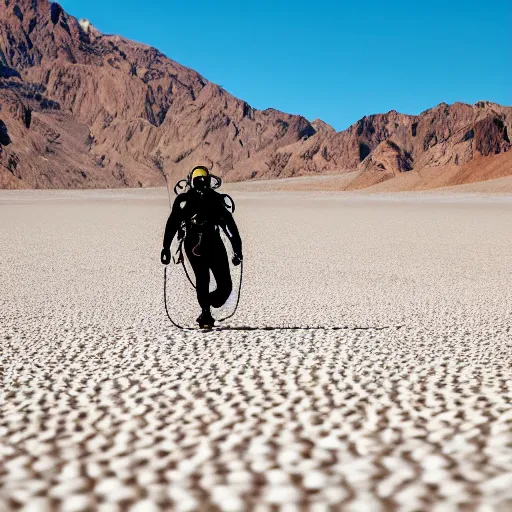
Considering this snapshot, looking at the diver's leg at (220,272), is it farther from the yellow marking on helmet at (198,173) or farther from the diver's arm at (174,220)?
the yellow marking on helmet at (198,173)

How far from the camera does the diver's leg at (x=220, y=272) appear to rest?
6.94 meters

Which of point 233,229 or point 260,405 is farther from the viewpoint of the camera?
point 233,229

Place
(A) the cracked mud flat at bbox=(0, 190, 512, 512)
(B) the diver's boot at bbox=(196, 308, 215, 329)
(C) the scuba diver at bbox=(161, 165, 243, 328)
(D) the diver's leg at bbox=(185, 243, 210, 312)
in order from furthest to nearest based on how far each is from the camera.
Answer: (B) the diver's boot at bbox=(196, 308, 215, 329) < (D) the diver's leg at bbox=(185, 243, 210, 312) < (C) the scuba diver at bbox=(161, 165, 243, 328) < (A) the cracked mud flat at bbox=(0, 190, 512, 512)

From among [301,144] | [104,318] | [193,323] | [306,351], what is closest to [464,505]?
[306,351]

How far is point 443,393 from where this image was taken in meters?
3.90

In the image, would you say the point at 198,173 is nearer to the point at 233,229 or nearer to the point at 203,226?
the point at 203,226

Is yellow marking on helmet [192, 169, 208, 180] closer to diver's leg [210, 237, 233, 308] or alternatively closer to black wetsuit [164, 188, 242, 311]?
black wetsuit [164, 188, 242, 311]

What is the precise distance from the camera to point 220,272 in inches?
278

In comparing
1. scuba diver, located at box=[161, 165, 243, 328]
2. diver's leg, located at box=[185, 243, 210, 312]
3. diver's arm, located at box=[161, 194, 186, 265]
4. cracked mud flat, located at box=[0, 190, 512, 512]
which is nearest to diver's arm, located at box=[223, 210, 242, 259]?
scuba diver, located at box=[161, 165, 243, 328]

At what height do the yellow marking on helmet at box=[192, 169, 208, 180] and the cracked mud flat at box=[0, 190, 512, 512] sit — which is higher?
the yellow marking on helmet at box=[192, 169, 208, 180]

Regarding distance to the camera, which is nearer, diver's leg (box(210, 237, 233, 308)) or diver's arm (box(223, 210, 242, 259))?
diver's arm (box(223, 210, 242, 259))

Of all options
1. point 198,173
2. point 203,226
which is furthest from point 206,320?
point 198,173

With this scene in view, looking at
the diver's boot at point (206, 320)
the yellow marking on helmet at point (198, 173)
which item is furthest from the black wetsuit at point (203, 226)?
the diver's boot at point (206, 320)

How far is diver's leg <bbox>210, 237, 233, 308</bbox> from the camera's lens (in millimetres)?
6941
